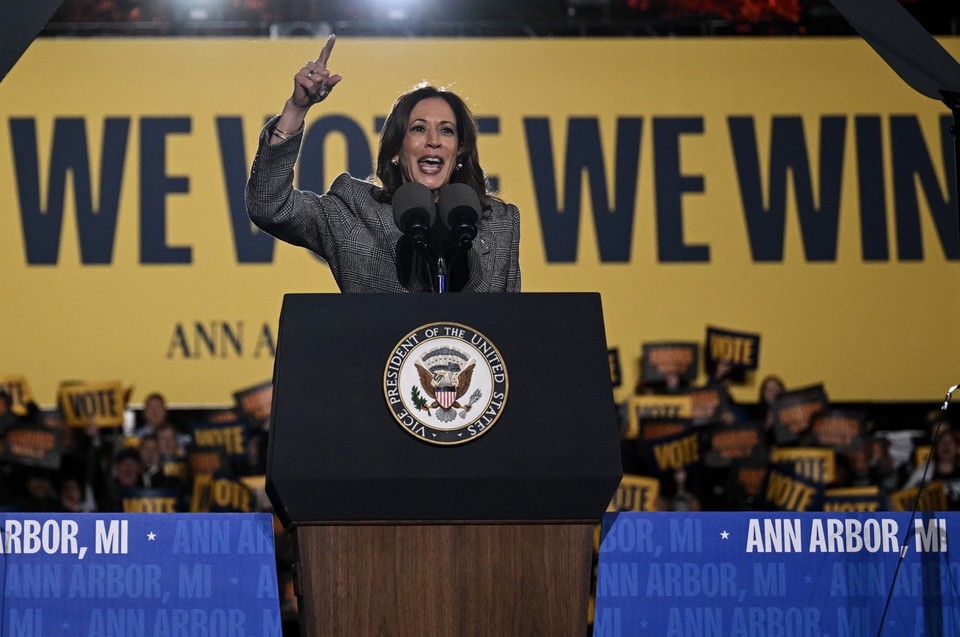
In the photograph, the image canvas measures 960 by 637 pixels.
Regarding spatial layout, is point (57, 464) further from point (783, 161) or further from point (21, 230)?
point (783, 161)

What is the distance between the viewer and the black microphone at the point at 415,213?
1.85 metres

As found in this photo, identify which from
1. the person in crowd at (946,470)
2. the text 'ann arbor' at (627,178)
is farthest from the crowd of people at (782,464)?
the text 'ann arbor' at (627,178)

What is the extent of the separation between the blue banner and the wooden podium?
494 millimetres

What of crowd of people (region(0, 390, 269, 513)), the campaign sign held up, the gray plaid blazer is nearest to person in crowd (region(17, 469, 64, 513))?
crowd of people (region(0, 390, 269, 513))

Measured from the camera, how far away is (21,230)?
8172 mm

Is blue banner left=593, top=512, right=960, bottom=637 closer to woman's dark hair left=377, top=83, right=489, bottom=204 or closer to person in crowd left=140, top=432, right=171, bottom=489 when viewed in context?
woman's dark hair left=377, top=83, right=489, bottom=204

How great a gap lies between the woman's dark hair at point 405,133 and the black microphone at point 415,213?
0.44m

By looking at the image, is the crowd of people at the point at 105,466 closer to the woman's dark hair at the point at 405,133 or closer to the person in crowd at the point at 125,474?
the person in crowd at the point at 125,474

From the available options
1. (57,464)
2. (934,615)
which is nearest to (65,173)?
(57,464)

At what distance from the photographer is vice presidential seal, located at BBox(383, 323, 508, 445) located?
171cm

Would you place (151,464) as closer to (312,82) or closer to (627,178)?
(627,178)

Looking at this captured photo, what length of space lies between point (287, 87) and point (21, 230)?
2.01m

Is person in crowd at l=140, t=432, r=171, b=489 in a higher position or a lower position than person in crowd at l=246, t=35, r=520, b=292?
higher

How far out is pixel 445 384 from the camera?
1.72m
